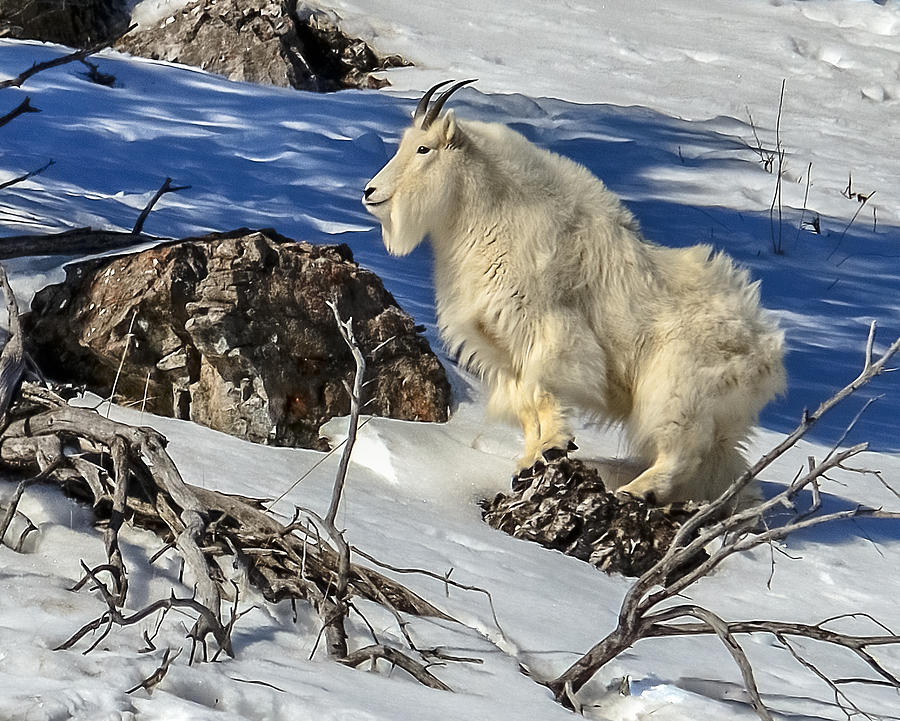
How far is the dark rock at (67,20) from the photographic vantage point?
37.4ft

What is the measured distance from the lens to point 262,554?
2.95 m

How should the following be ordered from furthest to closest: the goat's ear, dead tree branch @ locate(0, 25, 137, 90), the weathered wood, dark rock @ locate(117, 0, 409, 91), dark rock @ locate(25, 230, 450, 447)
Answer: dark rock @ locate(117, 0, 409, 91) → the goat's ear → dark rock @ locate(25, 230, 450, 447) → the weathered wood → dead tree branch @ locate(0, 25, 137, 90)

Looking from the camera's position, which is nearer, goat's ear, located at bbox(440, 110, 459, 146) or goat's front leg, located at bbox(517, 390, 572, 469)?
goat's front leg, located at bbox(517, 390, 572, 469)

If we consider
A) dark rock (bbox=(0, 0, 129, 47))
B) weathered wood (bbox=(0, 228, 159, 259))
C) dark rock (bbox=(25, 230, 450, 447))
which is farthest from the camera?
dark rock (bbox=(0, 0, 129, 47))

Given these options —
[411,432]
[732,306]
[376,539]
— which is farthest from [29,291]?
[732,306]

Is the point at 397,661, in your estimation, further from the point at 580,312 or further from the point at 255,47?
the point at 255,47

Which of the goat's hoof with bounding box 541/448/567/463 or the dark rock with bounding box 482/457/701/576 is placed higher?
the goat's hoof with bounding box 541/448/567/463

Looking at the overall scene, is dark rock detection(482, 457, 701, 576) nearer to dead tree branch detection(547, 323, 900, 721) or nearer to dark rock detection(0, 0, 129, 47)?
dead tree branch detection(547, 323, 900, 721)

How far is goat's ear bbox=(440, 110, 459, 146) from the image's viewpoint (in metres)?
5.09

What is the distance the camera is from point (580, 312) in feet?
16.2

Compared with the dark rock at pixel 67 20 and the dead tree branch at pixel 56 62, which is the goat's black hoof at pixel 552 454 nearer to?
the dead tree branch at pixel 56 62

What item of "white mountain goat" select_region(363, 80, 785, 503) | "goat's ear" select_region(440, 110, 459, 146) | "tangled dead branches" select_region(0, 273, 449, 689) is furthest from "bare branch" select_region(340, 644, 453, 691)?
"goat's ear" select_region(440, 110, 459, 146)

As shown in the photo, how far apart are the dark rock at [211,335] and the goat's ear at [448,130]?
0.78m

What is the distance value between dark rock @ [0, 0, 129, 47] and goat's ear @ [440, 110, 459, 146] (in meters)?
7.21
